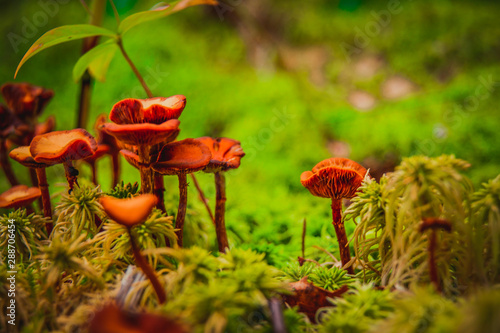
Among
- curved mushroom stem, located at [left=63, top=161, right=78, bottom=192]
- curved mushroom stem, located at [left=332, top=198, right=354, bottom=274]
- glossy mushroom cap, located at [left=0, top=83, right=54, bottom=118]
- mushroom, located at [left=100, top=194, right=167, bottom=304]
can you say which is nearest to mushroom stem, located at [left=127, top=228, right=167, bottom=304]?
mushroom, located at [left=100, top=194, right=167, bottom=304]

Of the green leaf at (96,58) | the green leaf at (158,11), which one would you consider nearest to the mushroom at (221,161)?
the green leaf at (158,11)

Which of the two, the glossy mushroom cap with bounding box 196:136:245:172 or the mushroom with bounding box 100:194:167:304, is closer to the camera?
the mushroom with bounding box 100:194:167:304

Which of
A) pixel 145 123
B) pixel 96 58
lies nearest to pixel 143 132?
pixel 145 123

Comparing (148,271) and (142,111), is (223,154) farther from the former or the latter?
(148,271)

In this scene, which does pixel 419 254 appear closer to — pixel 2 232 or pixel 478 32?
pixel 2 232

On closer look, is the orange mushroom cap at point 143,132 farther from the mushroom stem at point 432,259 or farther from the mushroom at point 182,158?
the mushroom stem at point 432,259

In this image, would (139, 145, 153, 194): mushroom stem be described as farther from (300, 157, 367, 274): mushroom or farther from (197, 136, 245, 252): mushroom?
(300, 157, 367, 274): mushroom
